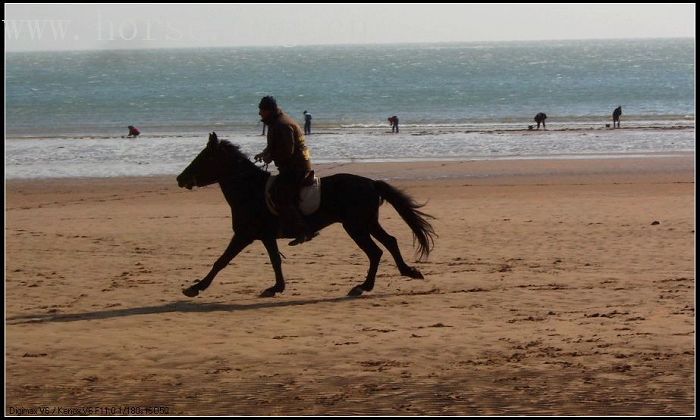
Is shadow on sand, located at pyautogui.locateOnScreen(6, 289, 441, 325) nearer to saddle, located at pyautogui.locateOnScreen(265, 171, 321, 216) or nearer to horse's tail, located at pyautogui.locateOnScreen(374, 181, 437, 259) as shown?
horse's tail, located at pyautogui.locateOnScreen(374, 181, 437, 259)

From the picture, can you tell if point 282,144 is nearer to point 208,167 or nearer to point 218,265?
point 208,167

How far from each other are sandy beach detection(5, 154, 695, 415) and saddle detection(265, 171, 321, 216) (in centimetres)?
87

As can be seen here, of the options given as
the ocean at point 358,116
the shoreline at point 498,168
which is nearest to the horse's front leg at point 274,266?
the shoreline at point 498,168

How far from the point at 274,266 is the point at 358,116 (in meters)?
50.4

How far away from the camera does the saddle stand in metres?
11.4

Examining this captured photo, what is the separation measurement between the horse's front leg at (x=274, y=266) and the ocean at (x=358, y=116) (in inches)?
712

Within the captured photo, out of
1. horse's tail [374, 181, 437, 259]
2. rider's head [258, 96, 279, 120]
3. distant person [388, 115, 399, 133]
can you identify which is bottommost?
distant person [388, 115, 399, 133]

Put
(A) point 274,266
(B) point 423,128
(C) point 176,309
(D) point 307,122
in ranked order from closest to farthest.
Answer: (C) point 176,309 → (A) point 274,266 → (D) point 307,122 → (B) point 423,128

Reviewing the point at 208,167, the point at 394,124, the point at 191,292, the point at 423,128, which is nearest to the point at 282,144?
the point at 208,167

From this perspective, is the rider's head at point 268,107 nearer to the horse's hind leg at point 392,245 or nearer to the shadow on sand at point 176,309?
the horse's hind leg at point 392,245

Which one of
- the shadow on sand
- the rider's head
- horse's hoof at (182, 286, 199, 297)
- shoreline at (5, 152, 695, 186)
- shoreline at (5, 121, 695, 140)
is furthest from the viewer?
shoreline at (5, 121, 695, 140)

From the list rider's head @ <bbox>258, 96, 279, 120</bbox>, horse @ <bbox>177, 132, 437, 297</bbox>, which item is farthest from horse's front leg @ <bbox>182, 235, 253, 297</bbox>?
rider's head @ <bbox>258, 96, 279, 120</bbox>

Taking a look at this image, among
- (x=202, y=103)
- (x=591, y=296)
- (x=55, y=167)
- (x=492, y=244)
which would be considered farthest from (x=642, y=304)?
(x=202, y=103)

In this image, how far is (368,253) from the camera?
11727mm
